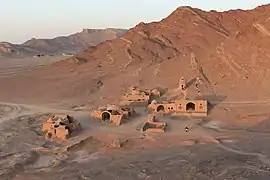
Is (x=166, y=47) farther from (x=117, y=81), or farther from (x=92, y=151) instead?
(x=92, y=151)

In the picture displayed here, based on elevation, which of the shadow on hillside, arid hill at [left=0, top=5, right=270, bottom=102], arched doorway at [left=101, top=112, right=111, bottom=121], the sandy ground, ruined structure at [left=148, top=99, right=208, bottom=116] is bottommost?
the sandy ground

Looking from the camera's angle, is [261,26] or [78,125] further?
[261,26]

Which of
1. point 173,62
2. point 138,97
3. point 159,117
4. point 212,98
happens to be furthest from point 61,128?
point 173,62

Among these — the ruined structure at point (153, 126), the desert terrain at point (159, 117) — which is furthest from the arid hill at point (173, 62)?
the ruined structure at point (153, 126)

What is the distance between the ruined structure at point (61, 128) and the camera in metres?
31.9

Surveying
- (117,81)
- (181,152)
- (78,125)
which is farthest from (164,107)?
(117,81)

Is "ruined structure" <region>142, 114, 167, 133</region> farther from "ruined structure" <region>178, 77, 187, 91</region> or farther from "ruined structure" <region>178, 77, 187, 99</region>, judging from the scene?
"ruined structure" <region>178, 77, 187, 91</region>

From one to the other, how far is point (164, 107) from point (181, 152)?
11.9 meters

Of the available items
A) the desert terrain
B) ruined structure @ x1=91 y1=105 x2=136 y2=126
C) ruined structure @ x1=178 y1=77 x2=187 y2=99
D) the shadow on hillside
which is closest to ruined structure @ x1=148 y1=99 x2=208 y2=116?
the desert terrain

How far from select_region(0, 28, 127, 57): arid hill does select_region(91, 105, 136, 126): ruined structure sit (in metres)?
103

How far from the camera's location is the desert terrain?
83.0ft

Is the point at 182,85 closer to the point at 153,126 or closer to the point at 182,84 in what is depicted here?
the point at 182,84

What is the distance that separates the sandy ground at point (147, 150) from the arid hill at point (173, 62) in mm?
8534

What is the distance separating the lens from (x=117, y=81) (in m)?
55.0
